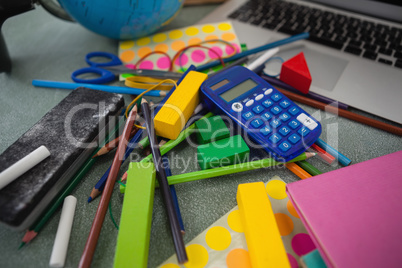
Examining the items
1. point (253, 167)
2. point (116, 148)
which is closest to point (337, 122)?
point (253, 167)

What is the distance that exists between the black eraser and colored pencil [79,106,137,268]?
34 mm

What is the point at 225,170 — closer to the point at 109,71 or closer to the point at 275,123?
the point at 275,123

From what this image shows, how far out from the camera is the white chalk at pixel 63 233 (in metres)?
0.28

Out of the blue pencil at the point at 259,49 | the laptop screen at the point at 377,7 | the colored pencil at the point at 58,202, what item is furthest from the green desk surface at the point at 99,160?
the laptop screen at the point at 377,7

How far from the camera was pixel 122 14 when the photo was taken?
0.47 metres

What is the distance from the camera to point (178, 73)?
1.54 ft

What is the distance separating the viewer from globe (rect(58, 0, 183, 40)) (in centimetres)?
45

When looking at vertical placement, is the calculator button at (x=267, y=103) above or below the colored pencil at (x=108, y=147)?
above

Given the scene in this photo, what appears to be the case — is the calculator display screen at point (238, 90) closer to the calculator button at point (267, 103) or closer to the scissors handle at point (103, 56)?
the calculator button at point (267, 103)

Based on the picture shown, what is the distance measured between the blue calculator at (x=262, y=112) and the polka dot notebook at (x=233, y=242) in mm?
69

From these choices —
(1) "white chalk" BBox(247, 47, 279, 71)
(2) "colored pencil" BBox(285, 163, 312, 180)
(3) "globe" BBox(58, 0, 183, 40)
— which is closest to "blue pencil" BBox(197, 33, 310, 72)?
(1) "white chalk" BBox(247, 47, 279, 71)

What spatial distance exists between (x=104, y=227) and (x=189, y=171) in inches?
4.6

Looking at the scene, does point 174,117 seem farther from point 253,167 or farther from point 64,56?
point 64,56

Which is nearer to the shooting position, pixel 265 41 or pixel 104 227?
pixel 104 227
